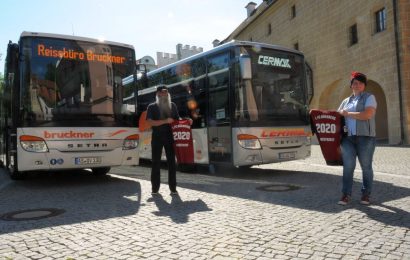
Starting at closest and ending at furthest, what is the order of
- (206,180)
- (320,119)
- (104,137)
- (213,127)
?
(320,119)
(104,137)
(206,180)
(213,127)

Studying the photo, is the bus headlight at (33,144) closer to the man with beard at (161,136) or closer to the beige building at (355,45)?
the man with beard at (161,136)

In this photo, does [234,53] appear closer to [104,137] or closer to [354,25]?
[104,137]

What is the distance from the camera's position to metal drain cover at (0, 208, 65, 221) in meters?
5.73

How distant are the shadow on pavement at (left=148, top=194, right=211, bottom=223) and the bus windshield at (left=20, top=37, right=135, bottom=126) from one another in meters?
2.67

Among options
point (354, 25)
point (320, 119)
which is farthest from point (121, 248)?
point (354, 25)

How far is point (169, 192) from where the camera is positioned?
7.62 meters

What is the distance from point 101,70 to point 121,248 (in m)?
5.48

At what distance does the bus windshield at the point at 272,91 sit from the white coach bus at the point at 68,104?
2.43 metres

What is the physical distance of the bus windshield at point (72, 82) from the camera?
8219 millimetres

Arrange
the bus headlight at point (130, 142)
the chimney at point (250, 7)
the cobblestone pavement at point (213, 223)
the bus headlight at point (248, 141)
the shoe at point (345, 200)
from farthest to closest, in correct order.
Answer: the chimney at point (250, 7)
the bus headlight at point (248, 141)
the bus headlight at point (130, 142)
the shoe at point (345, 200)
the cobblestone pavement at point (213, 223)

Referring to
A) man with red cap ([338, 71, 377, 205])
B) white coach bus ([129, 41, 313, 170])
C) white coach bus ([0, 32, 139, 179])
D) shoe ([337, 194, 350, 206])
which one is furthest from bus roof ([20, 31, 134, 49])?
shoe ([337, 194, 350, 206])

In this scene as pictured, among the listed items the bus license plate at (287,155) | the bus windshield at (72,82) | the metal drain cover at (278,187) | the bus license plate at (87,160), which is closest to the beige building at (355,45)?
the bus license plate at (287,155)

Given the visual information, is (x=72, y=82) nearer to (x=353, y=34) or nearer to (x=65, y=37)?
(x=65, y=37)

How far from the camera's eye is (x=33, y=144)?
812 centimetres
